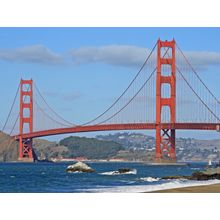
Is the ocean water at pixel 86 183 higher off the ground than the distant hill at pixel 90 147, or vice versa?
the distant hill at pixel 90 147

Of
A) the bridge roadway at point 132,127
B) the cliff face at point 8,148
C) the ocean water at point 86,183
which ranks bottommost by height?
the ocean water at point 86,183

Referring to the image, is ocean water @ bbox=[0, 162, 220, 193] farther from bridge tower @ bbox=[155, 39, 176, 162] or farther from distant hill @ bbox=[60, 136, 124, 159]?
distant hill @ bbox=[60, 136, 124, 159]

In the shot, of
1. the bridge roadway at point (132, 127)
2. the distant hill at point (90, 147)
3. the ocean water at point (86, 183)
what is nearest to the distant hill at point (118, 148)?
the distant hill at point (90, 147)

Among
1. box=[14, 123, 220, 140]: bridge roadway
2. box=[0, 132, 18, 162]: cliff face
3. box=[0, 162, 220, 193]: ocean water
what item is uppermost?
box=[14, 123, 220, 140]: bridge roadway

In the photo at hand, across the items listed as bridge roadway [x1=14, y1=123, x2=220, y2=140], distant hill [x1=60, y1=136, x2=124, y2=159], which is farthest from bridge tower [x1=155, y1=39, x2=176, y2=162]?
distant hill [x1=60, y1=136, x2=124, y2=159]

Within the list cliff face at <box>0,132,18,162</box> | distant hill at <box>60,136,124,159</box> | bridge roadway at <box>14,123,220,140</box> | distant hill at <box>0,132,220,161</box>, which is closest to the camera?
bridge roadway at <box>14,123,220,140</box>

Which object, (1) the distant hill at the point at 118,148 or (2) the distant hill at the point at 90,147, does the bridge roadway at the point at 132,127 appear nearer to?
→ (1) the distant hill at the point at 118,148

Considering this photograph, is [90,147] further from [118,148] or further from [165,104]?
[165,104]
